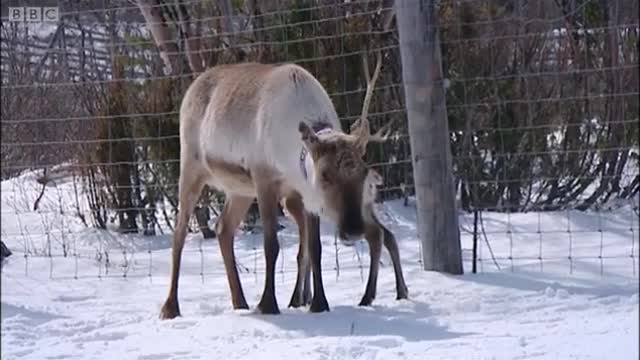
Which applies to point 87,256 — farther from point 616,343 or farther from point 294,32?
point 616,343

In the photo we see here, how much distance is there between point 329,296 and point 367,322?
1107 millimetres

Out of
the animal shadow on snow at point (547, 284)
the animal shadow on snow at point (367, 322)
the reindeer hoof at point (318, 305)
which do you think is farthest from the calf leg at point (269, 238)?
the animal shadow on snow at point (547, 284)

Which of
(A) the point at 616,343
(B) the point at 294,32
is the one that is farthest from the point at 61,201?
(A) the point at 616,343

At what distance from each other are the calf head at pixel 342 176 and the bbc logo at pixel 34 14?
9.55ft

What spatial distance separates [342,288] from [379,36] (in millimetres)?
2064

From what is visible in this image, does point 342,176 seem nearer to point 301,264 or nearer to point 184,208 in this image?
point 301,264

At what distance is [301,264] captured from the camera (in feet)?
23.0

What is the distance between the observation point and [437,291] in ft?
22.6

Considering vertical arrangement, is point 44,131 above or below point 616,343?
above

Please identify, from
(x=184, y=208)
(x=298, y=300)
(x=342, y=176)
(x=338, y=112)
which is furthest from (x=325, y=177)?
(x=338, y=112)

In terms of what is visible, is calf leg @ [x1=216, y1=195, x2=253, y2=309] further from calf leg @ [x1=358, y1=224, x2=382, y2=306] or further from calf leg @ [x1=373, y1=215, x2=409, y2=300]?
calf leg @ [x1=373, y1=215, x2=409, y2=300]

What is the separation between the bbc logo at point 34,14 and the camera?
8.13 meters

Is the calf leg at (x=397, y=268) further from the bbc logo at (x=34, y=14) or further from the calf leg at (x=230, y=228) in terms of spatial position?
the bbc logo at (x=34, y=14)

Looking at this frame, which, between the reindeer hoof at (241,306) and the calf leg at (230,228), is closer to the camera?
the reindeer hoof at (241,306)
